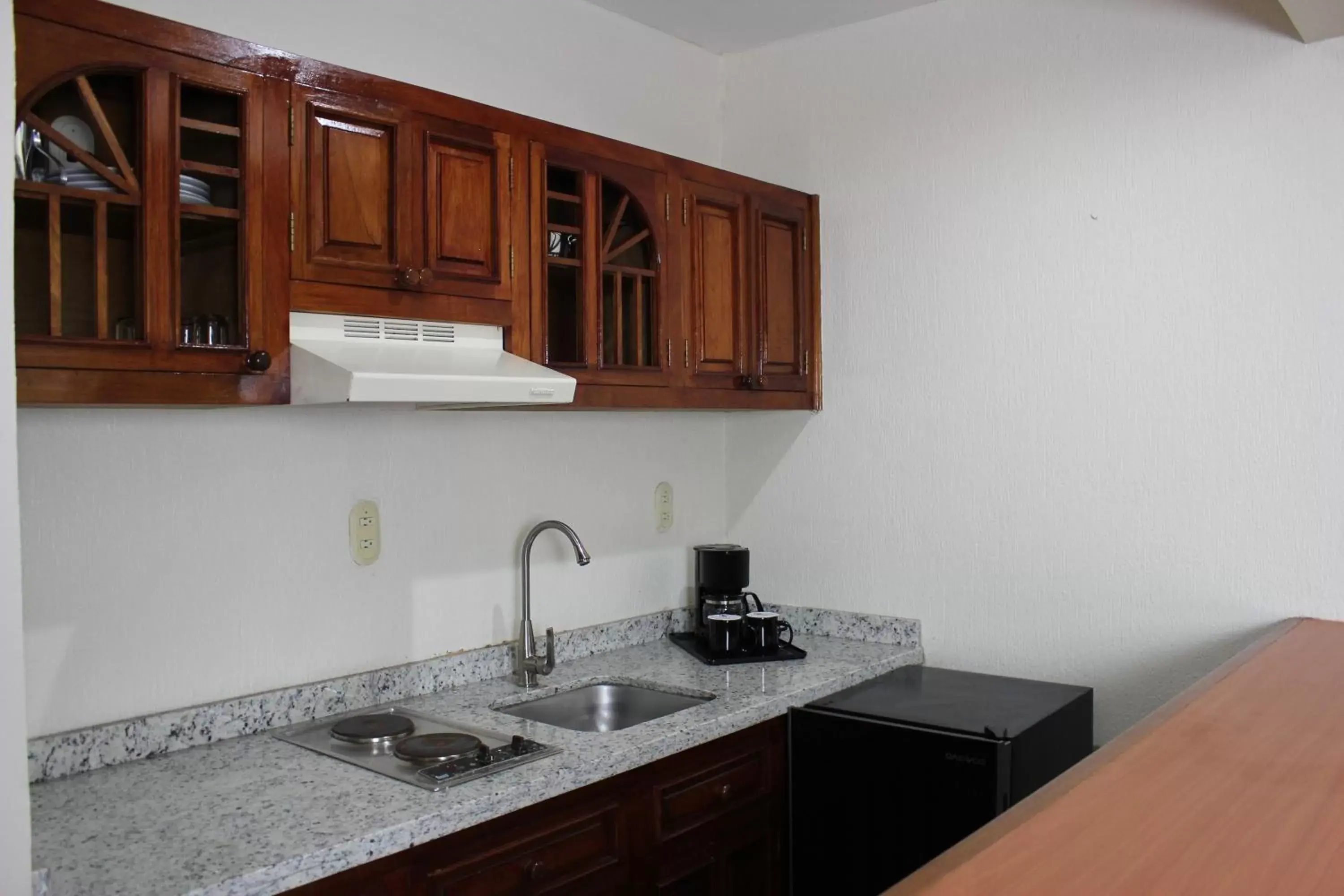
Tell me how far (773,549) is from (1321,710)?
179 cm

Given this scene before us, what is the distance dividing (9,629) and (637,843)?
1350mm

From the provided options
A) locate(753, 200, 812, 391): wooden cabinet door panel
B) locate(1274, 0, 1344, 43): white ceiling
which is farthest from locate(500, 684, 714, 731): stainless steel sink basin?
locate(1274, 0, 1344, 43): white ceiling

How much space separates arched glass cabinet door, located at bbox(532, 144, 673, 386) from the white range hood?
172 millimetres

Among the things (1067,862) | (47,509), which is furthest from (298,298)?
(1067,862)

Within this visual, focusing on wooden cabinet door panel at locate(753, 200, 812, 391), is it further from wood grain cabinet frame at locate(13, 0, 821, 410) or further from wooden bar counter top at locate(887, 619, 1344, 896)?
wooden bar counter top at locate(887, 619, 1344, 896)

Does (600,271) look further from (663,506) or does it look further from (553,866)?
(553,866)

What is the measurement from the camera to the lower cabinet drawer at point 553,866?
6.20ft

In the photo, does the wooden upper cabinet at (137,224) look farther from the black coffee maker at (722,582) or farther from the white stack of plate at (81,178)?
the black coffee maker at (722,582)

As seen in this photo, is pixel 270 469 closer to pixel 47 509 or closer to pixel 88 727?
pixel 47 509

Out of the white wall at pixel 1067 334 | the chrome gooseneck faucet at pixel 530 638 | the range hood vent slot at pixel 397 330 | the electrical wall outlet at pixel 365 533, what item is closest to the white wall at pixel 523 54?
the white wall at pixel 1067 334

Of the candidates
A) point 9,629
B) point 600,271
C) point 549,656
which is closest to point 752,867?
point 549,656

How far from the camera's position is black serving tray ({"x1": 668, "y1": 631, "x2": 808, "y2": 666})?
2.90 m

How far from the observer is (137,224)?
1756 millimetres

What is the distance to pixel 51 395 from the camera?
1.64m
